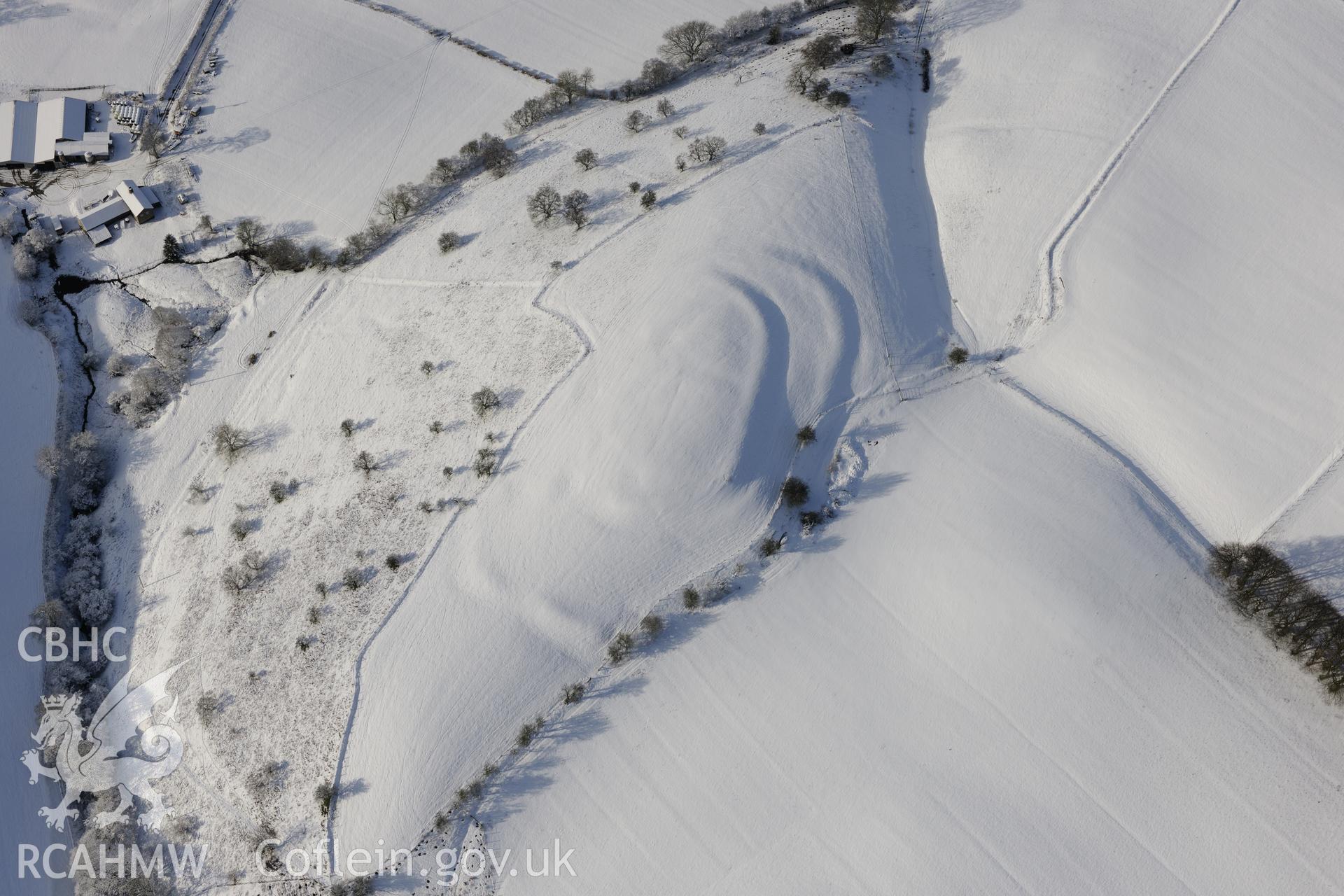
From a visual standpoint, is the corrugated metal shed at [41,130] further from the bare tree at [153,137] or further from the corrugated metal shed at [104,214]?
the corrugated metal shed at [104,214]

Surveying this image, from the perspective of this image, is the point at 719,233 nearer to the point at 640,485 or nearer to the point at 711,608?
the point at 640,485

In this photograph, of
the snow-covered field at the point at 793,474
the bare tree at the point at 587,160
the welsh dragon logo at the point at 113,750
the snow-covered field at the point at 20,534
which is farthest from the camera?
the bare tree at the point at 587,160

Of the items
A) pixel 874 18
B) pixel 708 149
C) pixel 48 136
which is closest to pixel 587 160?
pixel 708 149

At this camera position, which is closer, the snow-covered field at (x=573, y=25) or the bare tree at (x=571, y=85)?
the bare tree at (x=571, y=85)

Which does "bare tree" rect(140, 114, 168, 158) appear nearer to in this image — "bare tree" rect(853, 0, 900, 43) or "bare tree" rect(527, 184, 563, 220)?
"bare tree" rect(527, 184, 563, 220)

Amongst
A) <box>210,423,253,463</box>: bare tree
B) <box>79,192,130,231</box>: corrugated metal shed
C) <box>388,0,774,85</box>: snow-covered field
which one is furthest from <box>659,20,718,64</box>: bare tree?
<box>79,192,130,231</box>: corrugated metal shed

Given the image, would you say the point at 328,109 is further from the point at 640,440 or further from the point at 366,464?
the point at 640,440

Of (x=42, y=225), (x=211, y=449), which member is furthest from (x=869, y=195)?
(x=42, y=225)

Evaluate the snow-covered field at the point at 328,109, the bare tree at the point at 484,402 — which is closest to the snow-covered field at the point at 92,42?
the snow-covered field at the point at 328,109
